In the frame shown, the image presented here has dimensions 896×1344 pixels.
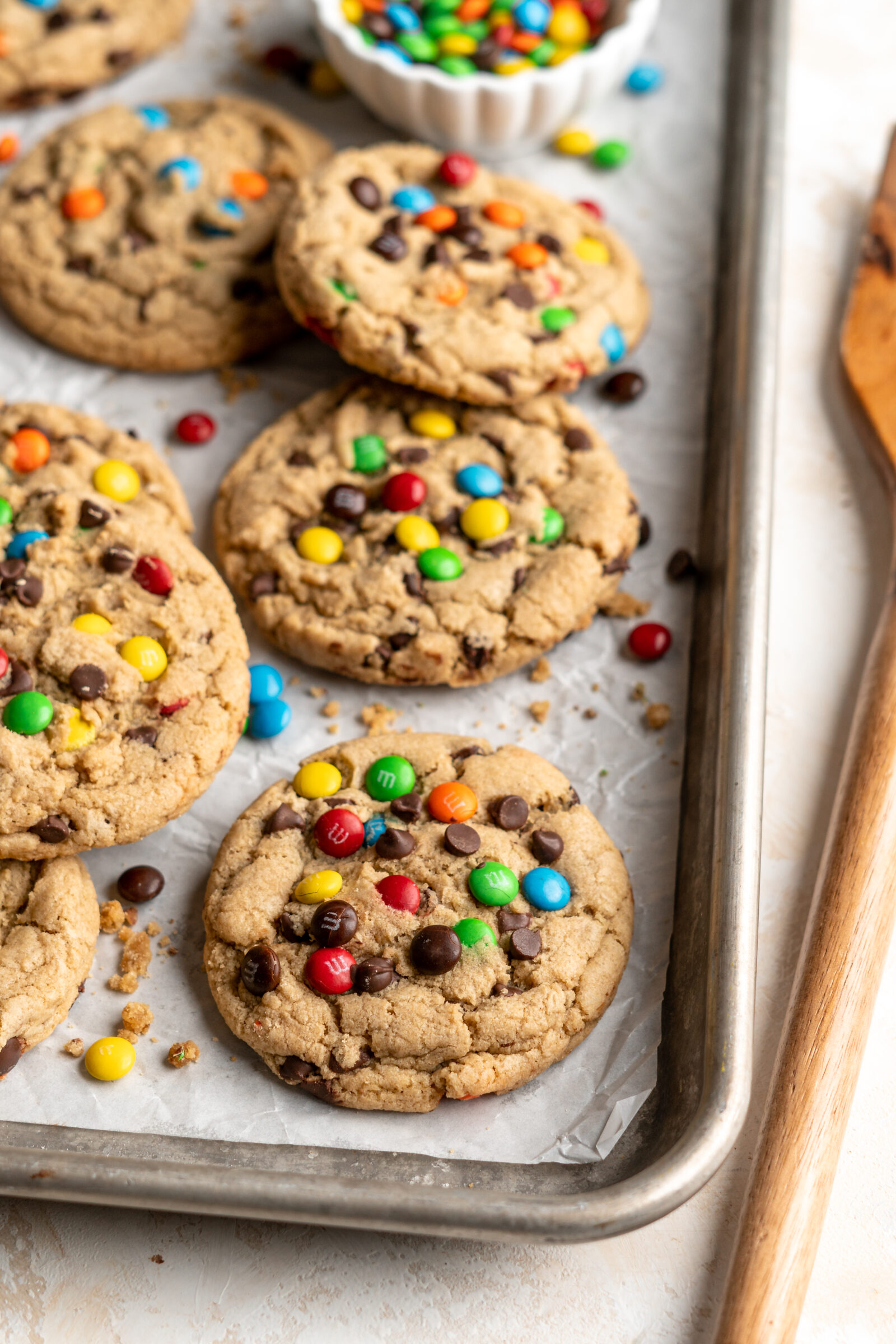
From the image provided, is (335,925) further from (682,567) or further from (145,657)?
(682,567)

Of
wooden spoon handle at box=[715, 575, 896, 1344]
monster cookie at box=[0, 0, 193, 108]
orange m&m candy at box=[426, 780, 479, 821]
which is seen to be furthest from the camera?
monster cookie at box=[0, 0, 193, 108]

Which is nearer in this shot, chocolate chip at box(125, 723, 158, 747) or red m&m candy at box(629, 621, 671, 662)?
chocolate chip at box(125, 723, 158, 747)

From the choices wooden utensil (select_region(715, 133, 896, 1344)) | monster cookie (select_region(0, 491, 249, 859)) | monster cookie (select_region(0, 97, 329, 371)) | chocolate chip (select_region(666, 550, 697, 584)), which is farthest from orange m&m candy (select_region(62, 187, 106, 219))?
wooden utensil (select_region(715, 133, 896, 1344))

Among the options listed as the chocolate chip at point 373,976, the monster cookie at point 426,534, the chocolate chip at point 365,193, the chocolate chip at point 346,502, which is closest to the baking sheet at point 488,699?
the monster cookie at point 426,534

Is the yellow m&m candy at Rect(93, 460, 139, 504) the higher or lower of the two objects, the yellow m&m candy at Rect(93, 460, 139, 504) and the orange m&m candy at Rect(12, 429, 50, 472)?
the lower

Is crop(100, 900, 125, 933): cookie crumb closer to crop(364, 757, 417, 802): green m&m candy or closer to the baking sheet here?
the baking sheet

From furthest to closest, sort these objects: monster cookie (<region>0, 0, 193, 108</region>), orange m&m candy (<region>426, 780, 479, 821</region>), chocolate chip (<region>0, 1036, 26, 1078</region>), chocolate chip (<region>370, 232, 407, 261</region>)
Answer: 1. monster cookie (<region>0, 0, 193, 108</region>)
2. chocolate chip (<region>370, 232, 407, 261</region>)
3. orange m&m candy (<region>426, 780, 479, 821</region>)
4. chocolate chip (<region>0, 1036, 26, 1078</region>)
